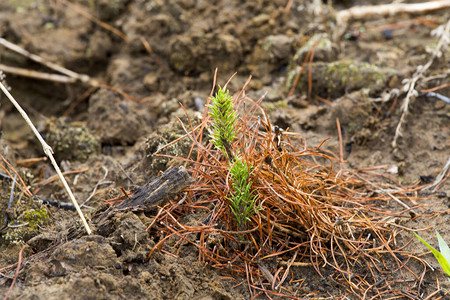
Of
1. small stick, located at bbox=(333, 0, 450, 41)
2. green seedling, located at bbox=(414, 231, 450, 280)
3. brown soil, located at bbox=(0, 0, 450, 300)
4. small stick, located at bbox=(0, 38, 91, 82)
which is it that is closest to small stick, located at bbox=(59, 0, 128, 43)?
brown soil, located at bbox=(0, 0, 450, 300)

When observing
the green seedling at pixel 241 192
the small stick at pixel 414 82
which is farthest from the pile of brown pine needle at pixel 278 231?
the small stick at pixel 414 82

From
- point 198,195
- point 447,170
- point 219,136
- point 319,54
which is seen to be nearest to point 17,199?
point 198,195

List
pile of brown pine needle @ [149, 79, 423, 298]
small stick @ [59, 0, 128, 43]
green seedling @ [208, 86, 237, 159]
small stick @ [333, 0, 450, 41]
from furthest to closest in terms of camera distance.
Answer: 1. small stick @ [59, 0, 128, 43]
2. small stick @ [333, 0, 450, 41]
3. pile of brown pine needle @ [149, 79, 423, 298]
4. green seedling @ [208, 86, 237, 159]

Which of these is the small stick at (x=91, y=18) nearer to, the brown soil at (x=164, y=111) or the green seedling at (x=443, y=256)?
the brown soil at (x=164, y=111)

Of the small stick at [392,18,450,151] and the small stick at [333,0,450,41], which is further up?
the small stick at [333,0,450,41]

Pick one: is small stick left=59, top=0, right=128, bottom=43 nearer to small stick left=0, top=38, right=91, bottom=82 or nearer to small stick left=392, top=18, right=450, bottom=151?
small stick left=0, top=38, right=91, bottom=82

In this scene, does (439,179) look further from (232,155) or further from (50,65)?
(50,65)

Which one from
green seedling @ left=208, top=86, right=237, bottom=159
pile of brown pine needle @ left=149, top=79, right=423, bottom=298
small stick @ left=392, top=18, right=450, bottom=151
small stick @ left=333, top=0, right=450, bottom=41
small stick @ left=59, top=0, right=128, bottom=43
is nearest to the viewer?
green seedling @ left=208, top=86, right=237, bottom=159
